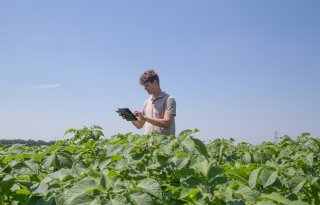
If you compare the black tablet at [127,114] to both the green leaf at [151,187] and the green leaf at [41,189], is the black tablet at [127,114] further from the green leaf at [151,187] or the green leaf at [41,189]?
Answer: the green leaf at [151,187]

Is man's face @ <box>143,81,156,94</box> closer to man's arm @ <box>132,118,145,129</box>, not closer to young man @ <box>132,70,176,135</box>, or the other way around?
young man @ <box>132,70,176,135</box>

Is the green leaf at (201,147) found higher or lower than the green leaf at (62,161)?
higher

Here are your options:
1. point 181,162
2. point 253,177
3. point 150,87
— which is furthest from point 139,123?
point 253,177

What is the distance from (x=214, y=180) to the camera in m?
1.67

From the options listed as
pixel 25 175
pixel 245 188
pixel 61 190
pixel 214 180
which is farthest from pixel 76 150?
pixel 245 188

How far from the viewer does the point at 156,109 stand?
16.5ft

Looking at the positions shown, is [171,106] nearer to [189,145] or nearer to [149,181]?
[189,145]

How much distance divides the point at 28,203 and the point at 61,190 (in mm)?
133

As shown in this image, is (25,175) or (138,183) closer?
→ (138,183)

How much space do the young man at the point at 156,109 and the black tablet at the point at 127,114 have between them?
8 cm

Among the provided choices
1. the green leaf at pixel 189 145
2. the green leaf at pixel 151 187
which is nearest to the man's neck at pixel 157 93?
the green leaf at pixel 189 145

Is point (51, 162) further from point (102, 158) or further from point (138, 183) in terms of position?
point (138, 183)

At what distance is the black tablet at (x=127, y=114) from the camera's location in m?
4.83

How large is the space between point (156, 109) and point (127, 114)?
0.39 m
